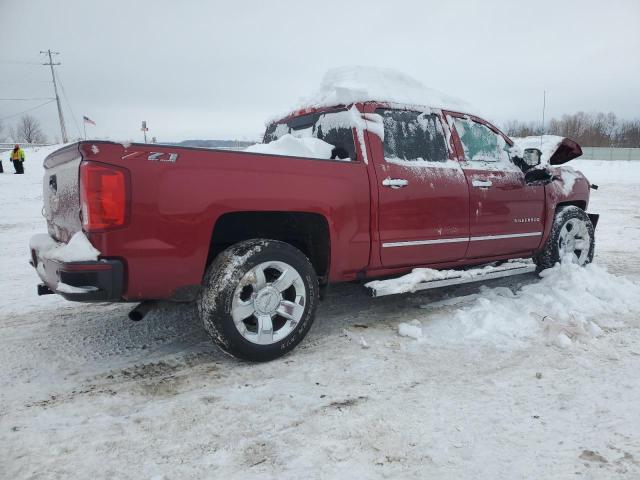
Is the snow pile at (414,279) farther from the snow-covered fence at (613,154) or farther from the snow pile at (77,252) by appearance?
the snow-covered fence at (613,154)

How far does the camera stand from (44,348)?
324 centimetres

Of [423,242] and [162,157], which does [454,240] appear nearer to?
[423,242]

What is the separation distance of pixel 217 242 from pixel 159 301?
1.89ft

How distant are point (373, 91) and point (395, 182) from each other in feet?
2.71

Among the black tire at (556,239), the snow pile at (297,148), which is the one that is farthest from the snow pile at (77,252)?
the black tire at (556,239)

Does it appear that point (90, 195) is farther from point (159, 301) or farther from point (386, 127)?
point (386, 127)

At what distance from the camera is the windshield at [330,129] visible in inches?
139

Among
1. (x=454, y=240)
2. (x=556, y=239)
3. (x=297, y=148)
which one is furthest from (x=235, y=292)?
(x=556, y=239)

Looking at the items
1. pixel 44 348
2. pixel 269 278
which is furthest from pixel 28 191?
pixel 269 278

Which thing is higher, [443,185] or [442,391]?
[443,185]

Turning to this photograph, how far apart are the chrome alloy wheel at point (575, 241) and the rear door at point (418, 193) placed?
1.68 meters

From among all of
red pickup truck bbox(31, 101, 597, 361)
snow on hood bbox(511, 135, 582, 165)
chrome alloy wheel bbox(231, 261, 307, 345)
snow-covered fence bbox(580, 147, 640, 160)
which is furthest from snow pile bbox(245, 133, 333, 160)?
snow-covered fence bbox(580, 147, 640, 160)

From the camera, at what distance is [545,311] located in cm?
379

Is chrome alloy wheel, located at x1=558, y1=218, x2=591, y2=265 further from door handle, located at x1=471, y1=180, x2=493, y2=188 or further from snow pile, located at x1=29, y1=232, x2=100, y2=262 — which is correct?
snow pile, located at x1=29, y1=232, x2=100, y2=262
